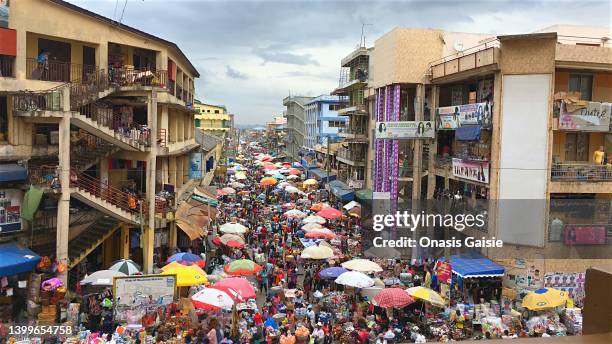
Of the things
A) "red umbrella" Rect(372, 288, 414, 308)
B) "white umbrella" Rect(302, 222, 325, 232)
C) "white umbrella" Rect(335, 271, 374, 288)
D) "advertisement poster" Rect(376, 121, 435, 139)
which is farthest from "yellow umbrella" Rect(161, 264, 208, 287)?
"advertisement poster" Rect(376, 121, 435, 139)

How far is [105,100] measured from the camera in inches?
845

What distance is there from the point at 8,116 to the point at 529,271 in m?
19.9

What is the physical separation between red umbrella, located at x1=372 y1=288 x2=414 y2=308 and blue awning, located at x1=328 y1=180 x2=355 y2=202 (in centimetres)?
2441

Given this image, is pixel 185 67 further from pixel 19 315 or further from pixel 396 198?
pixel 19 315

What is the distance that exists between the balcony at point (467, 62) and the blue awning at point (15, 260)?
1819cm

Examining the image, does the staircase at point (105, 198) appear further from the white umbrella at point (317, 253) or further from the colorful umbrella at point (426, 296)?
the colorful umbrella at point (426, 296)

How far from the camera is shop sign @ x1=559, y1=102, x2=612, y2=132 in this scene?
65.4 ft

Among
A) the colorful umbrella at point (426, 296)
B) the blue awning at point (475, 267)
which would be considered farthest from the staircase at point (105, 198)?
the blue awning at point (475, 267)

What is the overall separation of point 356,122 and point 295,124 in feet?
177

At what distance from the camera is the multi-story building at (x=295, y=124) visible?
90363 millimetres

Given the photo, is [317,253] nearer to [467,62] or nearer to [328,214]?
[328,214]

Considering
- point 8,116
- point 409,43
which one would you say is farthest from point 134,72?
point 409,43

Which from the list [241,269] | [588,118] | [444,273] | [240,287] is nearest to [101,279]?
[240,287]

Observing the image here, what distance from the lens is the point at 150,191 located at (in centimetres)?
2081
